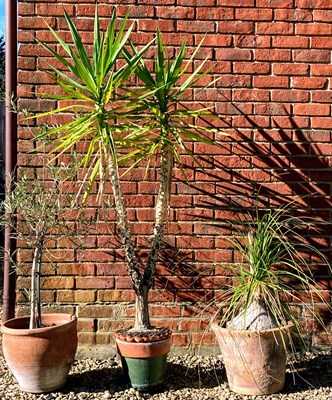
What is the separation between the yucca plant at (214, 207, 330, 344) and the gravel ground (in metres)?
0.33

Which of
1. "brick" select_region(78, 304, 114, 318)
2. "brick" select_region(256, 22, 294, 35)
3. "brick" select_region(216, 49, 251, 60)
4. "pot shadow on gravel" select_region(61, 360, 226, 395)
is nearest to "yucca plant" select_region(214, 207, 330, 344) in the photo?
"pot shadow on gravel" select_region(61, 360, 226, 395)

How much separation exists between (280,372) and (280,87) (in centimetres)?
182

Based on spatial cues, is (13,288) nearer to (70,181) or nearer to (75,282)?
(75,282)

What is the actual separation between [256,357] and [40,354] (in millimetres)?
1196

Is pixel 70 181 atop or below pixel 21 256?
atop

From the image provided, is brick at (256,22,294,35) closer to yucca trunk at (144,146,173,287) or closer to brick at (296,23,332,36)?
brick at (296,23,332,36)

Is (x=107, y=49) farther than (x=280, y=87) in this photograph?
No

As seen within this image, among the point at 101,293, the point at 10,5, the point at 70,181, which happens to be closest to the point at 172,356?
the point at 101,293

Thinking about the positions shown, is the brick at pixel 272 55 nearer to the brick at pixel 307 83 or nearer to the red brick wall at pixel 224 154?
the red brick wall at pixel 224 154

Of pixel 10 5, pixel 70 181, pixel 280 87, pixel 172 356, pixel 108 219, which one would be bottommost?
pixel 172 356

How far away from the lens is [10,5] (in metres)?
3.51

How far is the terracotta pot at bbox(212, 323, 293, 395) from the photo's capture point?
9.84 feet

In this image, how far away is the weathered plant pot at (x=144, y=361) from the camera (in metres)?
3.06

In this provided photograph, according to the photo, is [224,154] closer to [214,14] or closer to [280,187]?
[280,187]
